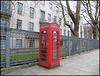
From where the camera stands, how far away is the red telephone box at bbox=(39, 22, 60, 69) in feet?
13.2

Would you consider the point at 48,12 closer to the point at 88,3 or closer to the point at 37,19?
the point at 37,19

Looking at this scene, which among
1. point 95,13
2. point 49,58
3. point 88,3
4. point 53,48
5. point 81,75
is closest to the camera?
point 81,75

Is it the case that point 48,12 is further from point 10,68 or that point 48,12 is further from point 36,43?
point 10,68

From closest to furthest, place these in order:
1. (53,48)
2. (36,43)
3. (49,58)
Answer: (49,58) → (53,48) → (36,43)

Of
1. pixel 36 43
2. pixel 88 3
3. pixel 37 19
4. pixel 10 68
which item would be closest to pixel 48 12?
pixel 37 19

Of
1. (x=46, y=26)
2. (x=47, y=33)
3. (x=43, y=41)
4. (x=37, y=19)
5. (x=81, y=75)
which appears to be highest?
(x=37, y=19)

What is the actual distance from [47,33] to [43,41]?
1.84 ft

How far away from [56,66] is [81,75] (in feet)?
4.54

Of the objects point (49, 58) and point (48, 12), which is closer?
point (49, 58)

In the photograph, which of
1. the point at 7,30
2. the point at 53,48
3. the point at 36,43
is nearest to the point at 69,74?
the point at 53,48

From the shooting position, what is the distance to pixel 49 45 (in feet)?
13.2

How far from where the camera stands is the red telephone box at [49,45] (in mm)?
4031

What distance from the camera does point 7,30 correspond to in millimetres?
3705

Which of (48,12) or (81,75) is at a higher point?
(48,12)
